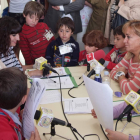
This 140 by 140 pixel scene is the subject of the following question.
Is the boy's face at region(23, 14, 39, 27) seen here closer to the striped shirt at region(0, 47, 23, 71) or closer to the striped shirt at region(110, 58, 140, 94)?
the striped shirt at region(0, 47, 23, 71)

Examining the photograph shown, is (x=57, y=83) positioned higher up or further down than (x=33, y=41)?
further down

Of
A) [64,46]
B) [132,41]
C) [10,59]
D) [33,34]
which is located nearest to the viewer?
[132,41]

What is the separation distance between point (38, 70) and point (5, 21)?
0.60m

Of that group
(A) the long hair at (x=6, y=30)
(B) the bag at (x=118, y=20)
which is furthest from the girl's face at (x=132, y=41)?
(B) the bag at (x=118, y=20)

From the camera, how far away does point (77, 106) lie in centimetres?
133

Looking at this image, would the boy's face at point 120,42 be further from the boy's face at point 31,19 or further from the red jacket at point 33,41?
the boy's face at point 31,19

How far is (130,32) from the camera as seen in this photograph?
1699 mm

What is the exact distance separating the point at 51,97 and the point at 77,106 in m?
0.25

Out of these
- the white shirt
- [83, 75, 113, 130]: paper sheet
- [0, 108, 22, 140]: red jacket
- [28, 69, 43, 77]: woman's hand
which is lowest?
[28, 69, 43, 77]: woman's hand

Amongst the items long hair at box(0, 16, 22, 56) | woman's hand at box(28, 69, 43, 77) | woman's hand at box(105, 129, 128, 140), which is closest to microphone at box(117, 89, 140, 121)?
woman's hand at box(105, 129, 128, 140)

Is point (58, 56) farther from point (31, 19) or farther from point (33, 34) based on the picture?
point (31, 19)

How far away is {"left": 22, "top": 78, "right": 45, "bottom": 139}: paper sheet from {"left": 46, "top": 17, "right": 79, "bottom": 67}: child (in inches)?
58.9

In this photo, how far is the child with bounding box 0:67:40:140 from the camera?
868 mm

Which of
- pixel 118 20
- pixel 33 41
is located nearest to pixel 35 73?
pixel 33 41
